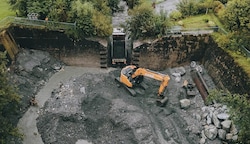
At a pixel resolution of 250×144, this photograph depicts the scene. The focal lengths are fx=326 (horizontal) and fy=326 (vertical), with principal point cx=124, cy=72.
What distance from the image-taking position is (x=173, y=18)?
30641mm

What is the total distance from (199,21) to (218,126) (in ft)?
38.7

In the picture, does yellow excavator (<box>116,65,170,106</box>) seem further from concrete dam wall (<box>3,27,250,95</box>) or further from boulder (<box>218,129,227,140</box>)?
boulder (<box>218,129,227,140</box>)

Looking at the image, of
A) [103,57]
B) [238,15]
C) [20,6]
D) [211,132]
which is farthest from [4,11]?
[211,132]

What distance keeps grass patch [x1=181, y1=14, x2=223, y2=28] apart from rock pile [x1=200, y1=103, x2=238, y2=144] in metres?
9.07

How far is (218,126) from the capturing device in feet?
71.5

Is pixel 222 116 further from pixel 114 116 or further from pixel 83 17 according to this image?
pixel 83 17

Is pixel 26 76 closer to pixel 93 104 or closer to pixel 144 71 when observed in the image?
pixel 93 104

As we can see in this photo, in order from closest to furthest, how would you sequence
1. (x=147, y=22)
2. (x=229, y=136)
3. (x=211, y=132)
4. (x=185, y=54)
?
1. (x=229, y=136)
2. (x=211, y=132)
3. (x=147, y=22)
4. (x=185, y=54)

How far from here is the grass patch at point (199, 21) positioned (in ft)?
96.5

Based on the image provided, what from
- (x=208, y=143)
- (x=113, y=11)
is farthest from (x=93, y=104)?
(x=113, y=11)

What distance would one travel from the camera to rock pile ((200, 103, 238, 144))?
2120 cm

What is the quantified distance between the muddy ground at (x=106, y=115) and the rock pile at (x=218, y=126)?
1.21 ft

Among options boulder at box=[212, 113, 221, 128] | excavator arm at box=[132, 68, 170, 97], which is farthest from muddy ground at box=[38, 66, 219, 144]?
excavator arm at box=[132, 68, 170, 97]

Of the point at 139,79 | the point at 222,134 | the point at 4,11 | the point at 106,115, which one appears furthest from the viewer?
the point at 4,11
